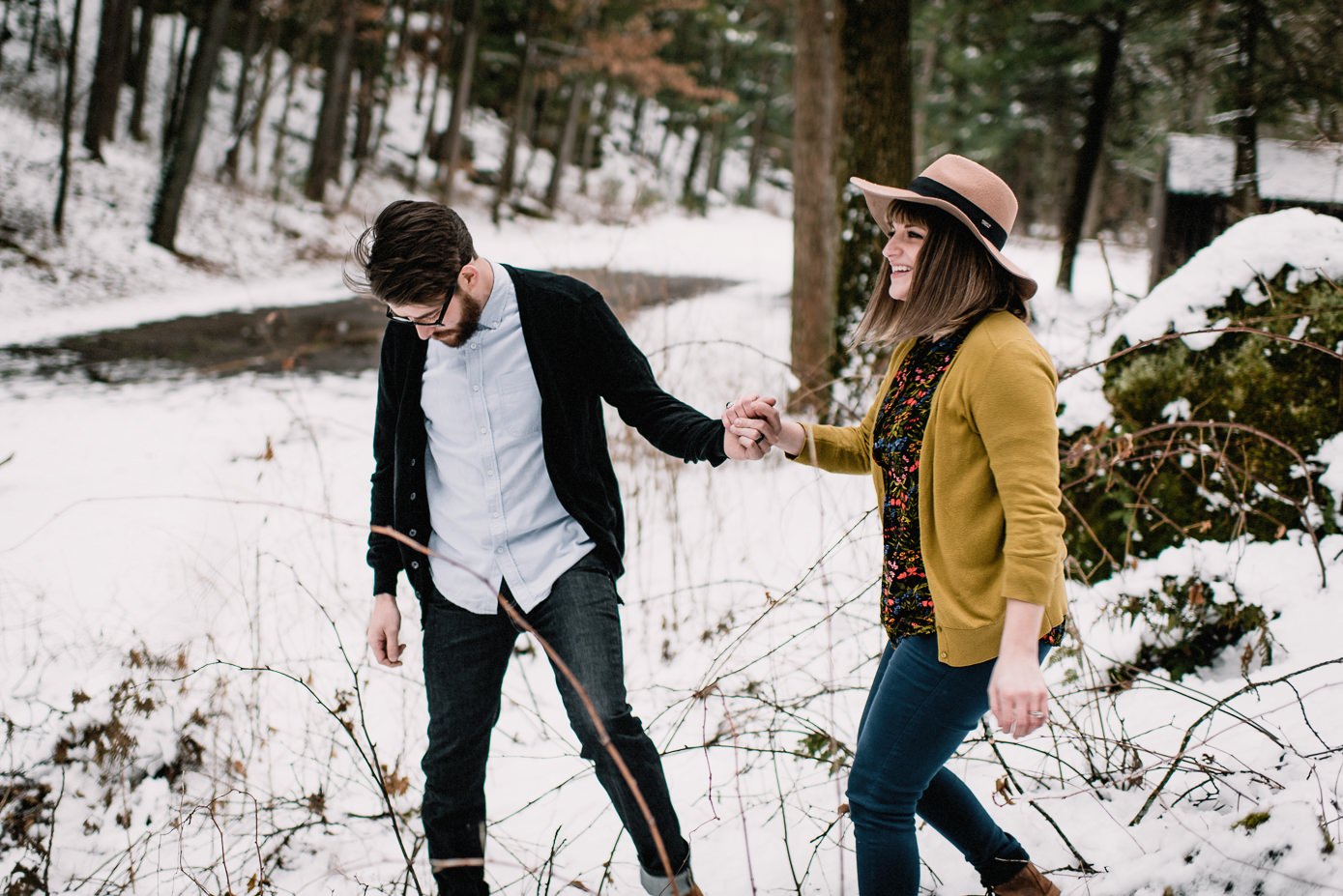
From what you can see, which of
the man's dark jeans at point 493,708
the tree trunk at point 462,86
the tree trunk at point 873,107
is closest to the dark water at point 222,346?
the tree trunk at point 873,107

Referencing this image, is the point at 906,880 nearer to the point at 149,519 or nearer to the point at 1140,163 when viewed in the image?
the point at 149,519

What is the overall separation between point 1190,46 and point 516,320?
14707mm

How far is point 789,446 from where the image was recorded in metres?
2.04

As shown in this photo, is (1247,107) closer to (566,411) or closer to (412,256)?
(566,411)

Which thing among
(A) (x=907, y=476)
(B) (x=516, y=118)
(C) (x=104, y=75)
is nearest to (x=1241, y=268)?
(A) (x=907, y=476)

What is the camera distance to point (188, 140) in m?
13.1

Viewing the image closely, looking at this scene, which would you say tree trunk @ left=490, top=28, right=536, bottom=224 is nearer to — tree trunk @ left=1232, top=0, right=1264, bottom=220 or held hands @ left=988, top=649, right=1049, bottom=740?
tree trunk @ left=1232, top=0, right=1264, bottom=220

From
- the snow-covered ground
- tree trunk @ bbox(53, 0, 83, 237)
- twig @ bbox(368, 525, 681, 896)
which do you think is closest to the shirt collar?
twig @ bbox(368, 525, 681, 896)

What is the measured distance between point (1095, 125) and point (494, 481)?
1513cm

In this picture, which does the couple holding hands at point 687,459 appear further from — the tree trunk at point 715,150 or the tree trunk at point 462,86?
the tree trunk at point 715,150

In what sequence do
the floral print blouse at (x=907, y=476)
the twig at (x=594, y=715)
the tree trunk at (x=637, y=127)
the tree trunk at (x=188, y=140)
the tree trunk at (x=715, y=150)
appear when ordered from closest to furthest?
the twig at (x=594, y=715) < the floral print blouse at (x=907, y=476) < the tree trunk at (x=188, y=140) < the tree trunk at (x=637, y=127) < the tree trunk at (x=715, y=150)

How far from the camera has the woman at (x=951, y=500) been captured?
4.85ft

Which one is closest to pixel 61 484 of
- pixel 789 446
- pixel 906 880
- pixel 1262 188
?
pixel 789 446

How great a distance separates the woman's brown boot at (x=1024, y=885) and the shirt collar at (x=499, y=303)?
1.83m
